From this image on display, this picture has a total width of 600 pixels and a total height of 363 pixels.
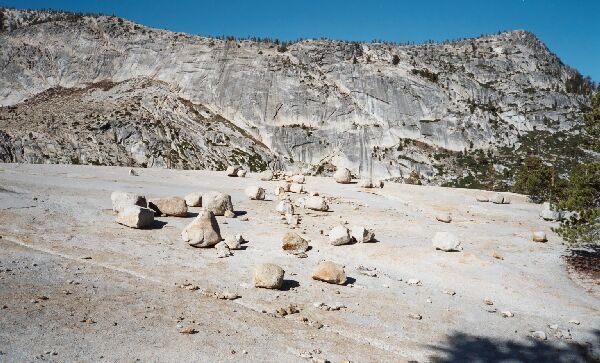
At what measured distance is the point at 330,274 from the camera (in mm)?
13539

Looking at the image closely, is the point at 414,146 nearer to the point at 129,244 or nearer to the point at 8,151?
the point at 8,151

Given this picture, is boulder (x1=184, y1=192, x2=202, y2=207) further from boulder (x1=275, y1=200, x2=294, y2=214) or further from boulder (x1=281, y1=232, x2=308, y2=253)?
boulder (x1=281, y1=232, x2=308, y2=253)

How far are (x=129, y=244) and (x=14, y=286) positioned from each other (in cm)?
527

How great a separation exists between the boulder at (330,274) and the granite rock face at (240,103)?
87.8 meters

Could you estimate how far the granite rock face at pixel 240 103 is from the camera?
103375mm

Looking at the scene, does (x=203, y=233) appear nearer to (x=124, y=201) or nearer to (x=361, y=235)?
(x=124, y=201)

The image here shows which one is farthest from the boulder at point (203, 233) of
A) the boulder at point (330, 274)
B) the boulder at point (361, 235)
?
the boulder at point (361, 235)

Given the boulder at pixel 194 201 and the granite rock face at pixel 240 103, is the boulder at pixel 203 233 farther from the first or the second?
the granite rock face at pixel 240 103

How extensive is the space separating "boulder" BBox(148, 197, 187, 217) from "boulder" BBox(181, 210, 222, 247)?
3762 mm

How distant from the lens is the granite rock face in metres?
103

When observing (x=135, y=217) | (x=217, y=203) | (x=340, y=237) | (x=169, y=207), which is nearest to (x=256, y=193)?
(x=217, y=203)

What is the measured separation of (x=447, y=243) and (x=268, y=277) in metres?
9.71

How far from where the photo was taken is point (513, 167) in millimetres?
135875

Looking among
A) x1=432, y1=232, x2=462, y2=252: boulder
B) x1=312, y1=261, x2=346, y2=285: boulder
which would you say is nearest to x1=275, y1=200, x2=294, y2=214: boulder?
x1=432, y1=232, x2=462, y2=252: boulder
